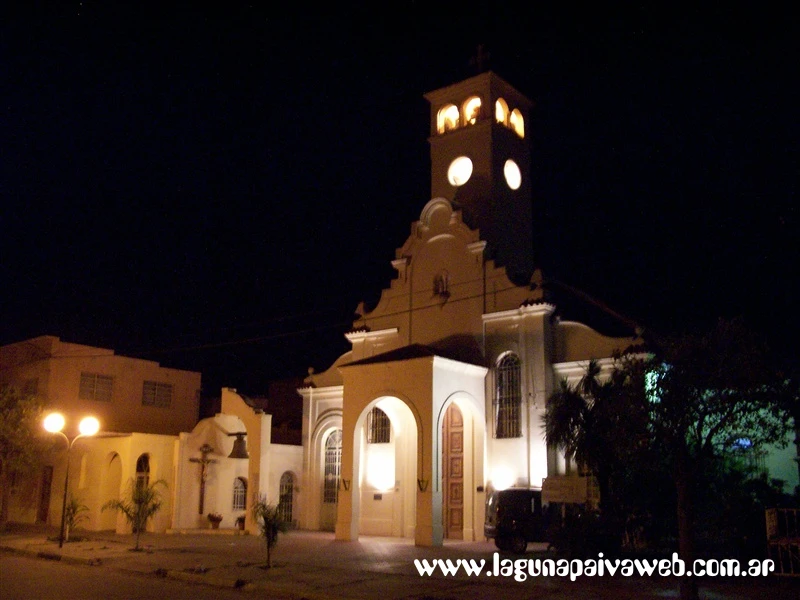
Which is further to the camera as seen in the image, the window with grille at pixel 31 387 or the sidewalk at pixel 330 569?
the window with grille at pixel 31 387

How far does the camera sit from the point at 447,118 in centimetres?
3312

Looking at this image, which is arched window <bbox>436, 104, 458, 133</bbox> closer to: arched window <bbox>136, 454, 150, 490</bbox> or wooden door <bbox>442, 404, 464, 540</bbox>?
wooden door <bbox>442, 404, 464, 540</bbox>

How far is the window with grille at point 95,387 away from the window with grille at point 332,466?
11.5 m

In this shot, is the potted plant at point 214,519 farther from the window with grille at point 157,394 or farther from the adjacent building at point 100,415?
the window with grille at point 157,394

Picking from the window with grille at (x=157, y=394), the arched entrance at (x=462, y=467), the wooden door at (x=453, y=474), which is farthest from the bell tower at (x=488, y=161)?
the window with grille at (x=157, y=394)

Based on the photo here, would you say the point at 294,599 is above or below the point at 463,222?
below

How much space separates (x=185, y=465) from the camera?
31.3 metres

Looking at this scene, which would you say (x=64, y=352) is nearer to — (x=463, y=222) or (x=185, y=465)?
(x=185, y=465)

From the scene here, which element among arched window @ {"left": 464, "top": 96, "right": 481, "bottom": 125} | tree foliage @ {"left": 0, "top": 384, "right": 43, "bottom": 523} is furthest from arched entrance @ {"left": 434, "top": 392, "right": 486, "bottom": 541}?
tree foliage @ {"left": 0, "top": 384, "right": 43, "bottom": 523}

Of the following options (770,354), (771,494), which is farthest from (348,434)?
(770,354)

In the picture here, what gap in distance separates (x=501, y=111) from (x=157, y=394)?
21311 mm

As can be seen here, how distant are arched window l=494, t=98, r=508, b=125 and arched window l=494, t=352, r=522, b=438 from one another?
33.3ft

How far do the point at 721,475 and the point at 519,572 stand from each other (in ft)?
20.8

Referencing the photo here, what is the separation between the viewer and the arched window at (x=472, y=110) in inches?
1264
